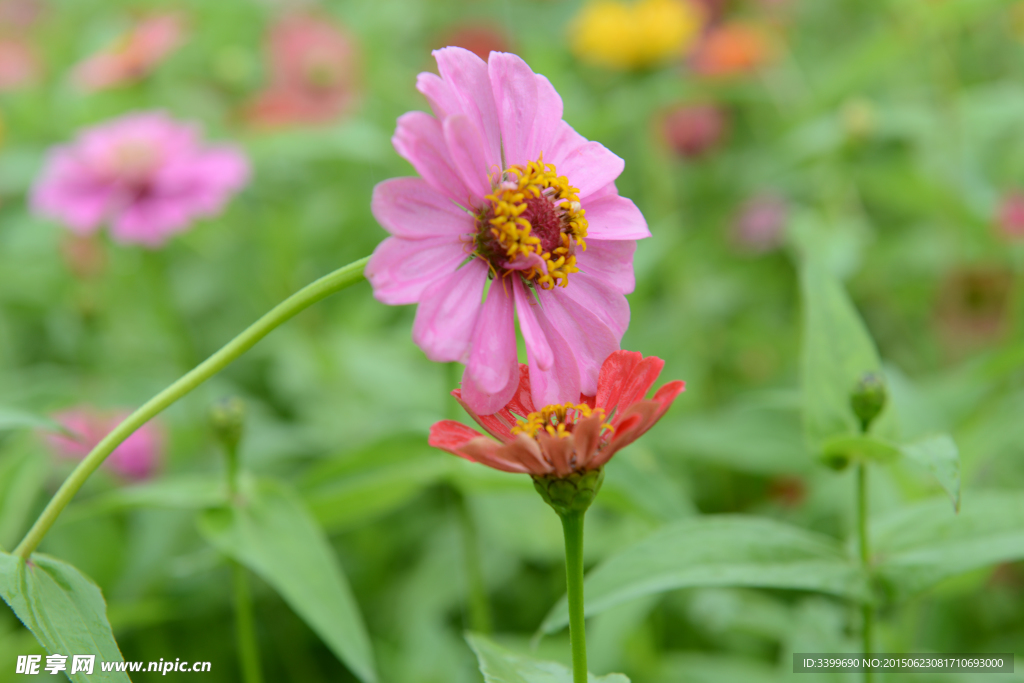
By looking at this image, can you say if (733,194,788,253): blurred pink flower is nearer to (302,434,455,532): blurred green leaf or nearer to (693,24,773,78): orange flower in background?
(693,24,773,78): orange flower in background

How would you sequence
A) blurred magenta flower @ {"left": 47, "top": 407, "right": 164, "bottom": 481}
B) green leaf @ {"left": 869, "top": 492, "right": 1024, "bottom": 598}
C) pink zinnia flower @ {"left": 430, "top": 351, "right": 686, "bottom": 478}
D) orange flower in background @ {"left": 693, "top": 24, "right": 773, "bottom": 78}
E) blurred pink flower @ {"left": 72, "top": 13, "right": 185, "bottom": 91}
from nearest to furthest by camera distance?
pink zinnia flower @ {"left": 430, "top": 351, "right": 686, "bottom": 478}
green leaf @ {"left": 869, "top": 492, "right": 1024, "bottom": 598}
blurred magenta flower @ {"left": 47, "top": 407, "right": 164, "bottom": 481}
blurred pink flower @ {"left": 72, "top": 13, "right": 185, "bottom": 91}
orange flower in background @ {"left": 693, "top": 24, "right": 773, "bottom": 78}

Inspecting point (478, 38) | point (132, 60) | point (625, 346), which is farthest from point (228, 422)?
point (478, 38)

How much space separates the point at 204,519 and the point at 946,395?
32.5 inches

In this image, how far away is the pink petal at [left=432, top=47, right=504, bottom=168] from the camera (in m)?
0.45

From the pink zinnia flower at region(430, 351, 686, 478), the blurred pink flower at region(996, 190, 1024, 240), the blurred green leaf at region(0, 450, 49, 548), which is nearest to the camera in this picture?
the pink zinnia flower at region(430, 351, 686, 478)

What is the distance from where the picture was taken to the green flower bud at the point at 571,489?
0.43 meters

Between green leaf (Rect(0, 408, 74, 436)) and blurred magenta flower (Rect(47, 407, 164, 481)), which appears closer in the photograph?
green leaf (Rect(0, 408, 74, 436))

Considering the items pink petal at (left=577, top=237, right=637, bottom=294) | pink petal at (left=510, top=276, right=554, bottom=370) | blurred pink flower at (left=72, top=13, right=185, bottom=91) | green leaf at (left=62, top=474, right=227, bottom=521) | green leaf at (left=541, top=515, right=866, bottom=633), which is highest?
blurred pink flower at (left=72, top=13, right=185, bottom=91)

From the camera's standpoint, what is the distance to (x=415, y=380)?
46.3 inches

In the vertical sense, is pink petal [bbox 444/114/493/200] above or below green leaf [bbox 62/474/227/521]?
above

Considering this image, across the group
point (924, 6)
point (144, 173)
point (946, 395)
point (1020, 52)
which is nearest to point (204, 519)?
point (144, 173)

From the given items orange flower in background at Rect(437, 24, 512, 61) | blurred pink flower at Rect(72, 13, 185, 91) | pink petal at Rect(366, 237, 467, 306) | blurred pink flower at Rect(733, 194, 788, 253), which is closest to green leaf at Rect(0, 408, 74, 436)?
pink petal at Rect(366, 237, 467, 306)

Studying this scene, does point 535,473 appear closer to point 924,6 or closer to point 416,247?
point 416,247

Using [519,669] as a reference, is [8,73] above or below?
above
